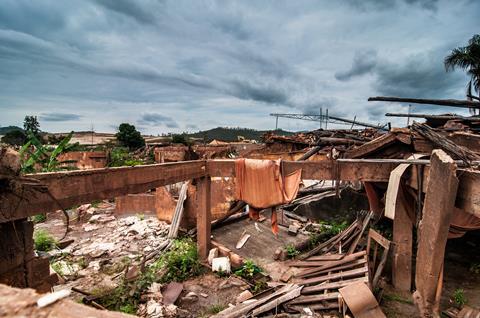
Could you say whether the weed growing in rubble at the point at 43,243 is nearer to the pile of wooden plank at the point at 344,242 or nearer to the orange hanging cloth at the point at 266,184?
the orange hanging cloth at the point at 266,184

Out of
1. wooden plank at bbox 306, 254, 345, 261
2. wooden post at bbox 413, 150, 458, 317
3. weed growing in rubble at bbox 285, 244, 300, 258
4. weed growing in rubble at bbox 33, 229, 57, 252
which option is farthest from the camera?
weed growing in rubble at bbox 33, 229, 57, 252

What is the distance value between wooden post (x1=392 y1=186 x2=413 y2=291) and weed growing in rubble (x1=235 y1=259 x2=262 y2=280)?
3.33m

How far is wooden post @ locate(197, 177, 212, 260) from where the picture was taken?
25.3 feet

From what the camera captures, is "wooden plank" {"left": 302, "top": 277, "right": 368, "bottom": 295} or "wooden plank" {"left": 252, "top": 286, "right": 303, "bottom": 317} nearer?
"wooden plank" {"left": 252, "top": 286, "right": 303, "bottom": 317}

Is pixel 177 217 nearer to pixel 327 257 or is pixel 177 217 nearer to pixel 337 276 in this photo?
pixel 327 257

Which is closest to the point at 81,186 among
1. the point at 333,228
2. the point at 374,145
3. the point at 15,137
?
the point at 374,145

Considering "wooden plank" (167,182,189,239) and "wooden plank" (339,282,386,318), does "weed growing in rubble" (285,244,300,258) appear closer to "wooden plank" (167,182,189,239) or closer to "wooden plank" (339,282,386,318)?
"wooden plank" (339,282,386,318)

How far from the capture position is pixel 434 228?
4113 millimetres

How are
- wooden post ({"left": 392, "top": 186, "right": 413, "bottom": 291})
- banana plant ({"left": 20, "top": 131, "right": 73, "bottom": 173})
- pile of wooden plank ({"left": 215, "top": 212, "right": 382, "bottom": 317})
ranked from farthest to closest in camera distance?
banana plant ({"left": 20, "top": 131, "right": 73, "bottom": 173}) → wooden post ({"left": 392, "top": 186, "right": 413, "bottom": 291}) → pile of wooden plank ({"left": 215, "top": 212, "right": 382, "bottom": 317})

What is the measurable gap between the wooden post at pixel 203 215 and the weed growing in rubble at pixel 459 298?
19.8 ft

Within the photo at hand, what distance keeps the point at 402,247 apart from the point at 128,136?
111 ft

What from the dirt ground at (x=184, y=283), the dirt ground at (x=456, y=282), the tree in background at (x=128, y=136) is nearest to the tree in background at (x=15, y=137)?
the tree in background at (x=128, y=136)

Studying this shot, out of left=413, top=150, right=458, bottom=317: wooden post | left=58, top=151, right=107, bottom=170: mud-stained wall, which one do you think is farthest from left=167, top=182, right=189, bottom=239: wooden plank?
left=58, top=151, right=107, bottom=170: mud-stained wall

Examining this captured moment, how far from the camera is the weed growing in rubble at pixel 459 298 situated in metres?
5.86
